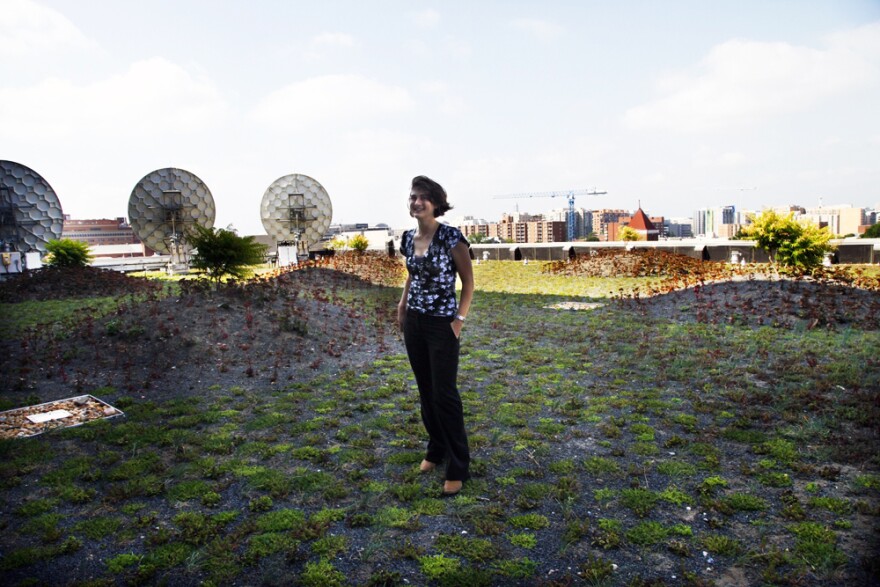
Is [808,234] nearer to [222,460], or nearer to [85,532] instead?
[222,460]

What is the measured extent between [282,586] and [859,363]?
8.02 meters

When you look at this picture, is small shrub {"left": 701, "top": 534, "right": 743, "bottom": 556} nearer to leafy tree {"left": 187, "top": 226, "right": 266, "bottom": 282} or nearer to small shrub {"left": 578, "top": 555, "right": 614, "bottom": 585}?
small shrub {"left": 578, "top": 555, "right": 614, "bottom": 585}

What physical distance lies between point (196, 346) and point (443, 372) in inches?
233

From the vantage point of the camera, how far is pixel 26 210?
77.4 feet

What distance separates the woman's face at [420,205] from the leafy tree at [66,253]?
2050 cm

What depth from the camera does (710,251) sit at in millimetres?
22359

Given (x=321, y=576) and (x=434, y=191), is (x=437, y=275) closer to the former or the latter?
(x=434, y=191)

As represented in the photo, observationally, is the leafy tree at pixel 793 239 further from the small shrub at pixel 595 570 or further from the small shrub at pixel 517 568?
the small shrub at pixel 517 568

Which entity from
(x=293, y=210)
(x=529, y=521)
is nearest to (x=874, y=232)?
(x=293, y=210)

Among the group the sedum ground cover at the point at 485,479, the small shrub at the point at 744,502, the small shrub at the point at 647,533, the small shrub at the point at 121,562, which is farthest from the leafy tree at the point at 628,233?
the small shrub at the point at 121,562

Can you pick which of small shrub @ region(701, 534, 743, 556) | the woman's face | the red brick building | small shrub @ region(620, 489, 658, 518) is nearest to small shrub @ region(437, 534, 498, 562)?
small shrub @ region(620, 489, 658, 518)

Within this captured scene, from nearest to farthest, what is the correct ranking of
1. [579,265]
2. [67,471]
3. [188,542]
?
[188,542]
[67,471]
[579,265]

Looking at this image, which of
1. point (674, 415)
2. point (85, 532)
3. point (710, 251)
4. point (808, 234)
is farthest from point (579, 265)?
point (85, 532)

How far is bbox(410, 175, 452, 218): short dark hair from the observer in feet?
14.3
